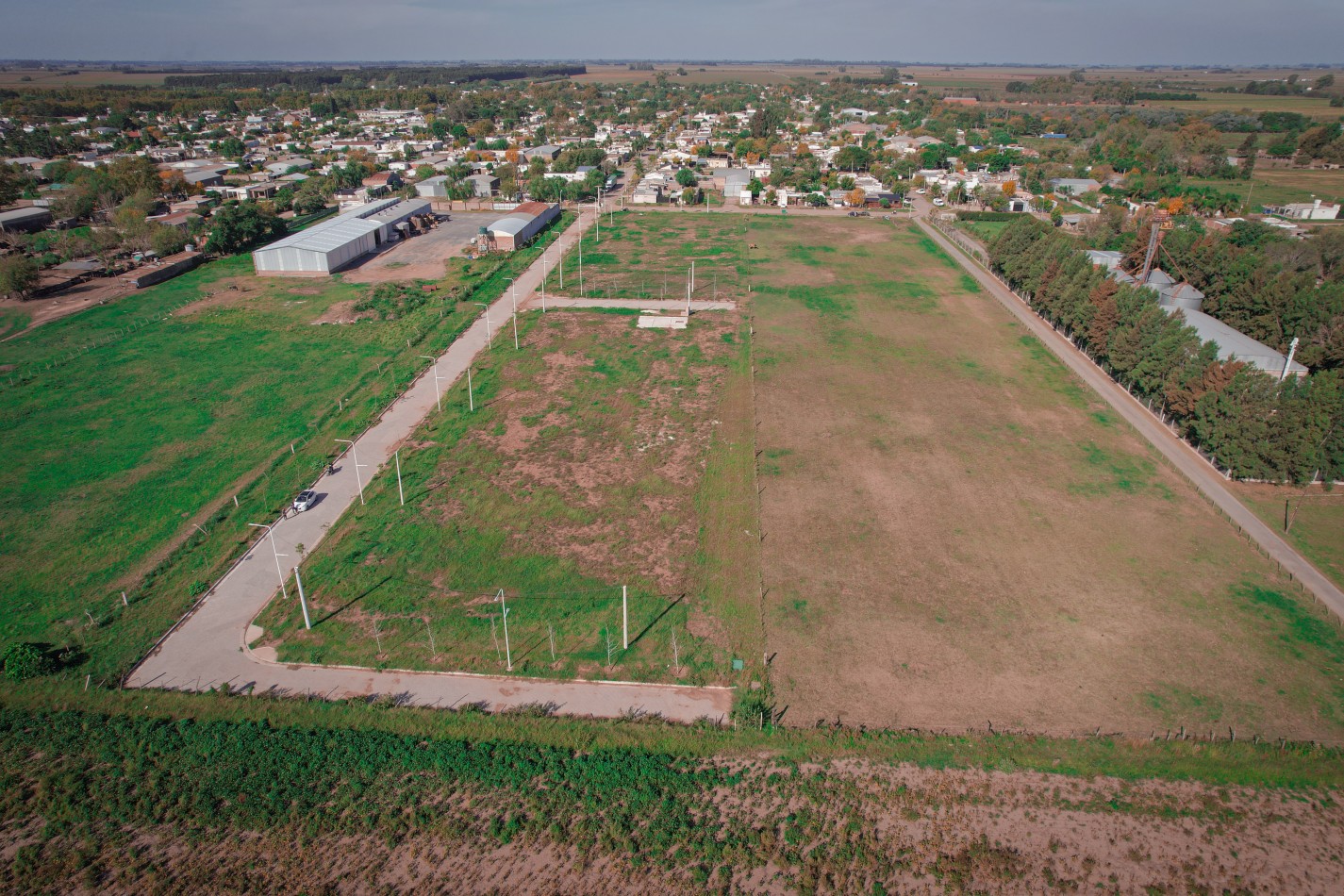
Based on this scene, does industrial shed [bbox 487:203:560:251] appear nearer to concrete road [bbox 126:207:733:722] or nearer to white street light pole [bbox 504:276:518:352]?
white street light pole [bbox 504:276:518:352]

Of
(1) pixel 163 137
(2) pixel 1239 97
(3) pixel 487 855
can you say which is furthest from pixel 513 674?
(2) pixel 1239 97

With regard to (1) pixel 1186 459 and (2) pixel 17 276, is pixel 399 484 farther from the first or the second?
(2) pixel 17 276

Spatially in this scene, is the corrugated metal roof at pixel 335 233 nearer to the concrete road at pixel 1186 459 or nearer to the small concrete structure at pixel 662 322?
the small concrete structure at pixel 662 322

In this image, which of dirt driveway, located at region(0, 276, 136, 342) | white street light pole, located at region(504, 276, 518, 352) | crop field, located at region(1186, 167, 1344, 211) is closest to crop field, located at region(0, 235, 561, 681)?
dirt driveway, located at region(0, 276, 136, 342)

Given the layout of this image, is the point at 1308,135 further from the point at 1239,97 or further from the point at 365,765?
the point at 365,765


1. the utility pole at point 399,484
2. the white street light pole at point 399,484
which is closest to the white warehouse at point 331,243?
the utility pole at point 399,484

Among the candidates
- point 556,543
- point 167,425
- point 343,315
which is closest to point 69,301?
point 343,315
